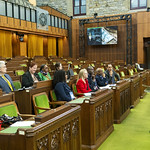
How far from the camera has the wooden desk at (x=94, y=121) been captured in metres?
3.46

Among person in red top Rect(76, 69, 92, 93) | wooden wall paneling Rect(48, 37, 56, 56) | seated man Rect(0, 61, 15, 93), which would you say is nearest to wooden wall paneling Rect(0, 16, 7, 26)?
wooden wall paneling Rect(48, 37, 56, 56)

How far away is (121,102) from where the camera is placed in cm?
522

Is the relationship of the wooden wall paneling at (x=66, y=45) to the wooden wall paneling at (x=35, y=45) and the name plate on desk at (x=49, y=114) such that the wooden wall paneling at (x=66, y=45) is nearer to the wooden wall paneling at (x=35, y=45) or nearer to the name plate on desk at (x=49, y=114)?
the wooden wall paneling at (x=35, y=45)

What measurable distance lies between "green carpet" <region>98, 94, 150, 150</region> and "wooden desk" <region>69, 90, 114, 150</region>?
0.19 m

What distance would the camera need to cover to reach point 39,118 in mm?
2176

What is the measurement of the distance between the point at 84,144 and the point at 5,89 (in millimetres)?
1675

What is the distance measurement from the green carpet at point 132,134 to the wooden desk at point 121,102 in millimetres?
138

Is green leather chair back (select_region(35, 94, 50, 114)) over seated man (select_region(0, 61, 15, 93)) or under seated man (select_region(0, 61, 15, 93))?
under

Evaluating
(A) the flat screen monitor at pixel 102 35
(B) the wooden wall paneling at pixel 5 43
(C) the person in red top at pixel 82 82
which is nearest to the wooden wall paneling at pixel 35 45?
(B) the wooden wall paneling at pixel 5 43

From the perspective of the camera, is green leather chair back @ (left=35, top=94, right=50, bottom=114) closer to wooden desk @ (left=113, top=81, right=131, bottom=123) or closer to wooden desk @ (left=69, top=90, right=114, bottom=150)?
A: wooden desk @ (left=69, top=90, right=114, bottom=150)

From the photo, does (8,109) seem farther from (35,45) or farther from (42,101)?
(35,45)

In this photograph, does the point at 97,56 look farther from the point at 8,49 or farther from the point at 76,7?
the point at 8,49

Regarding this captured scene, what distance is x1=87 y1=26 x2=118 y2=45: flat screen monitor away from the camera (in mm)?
16641

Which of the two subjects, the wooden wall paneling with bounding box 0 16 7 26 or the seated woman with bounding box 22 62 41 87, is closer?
the seated woman with bounding box 22 62 41 87
